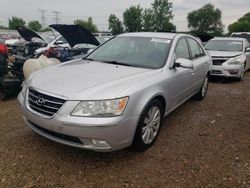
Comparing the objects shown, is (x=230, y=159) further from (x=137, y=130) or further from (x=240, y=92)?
(x=240, y=92)

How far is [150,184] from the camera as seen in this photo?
281cm

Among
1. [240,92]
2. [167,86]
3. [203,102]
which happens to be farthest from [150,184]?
[240,92]

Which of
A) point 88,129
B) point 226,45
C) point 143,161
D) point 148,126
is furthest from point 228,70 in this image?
point 88,129

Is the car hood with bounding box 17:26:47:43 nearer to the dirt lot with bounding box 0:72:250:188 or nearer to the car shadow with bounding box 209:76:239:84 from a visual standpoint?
the dirt lot with bounding box 0:72:250:188

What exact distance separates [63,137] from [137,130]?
89 cm

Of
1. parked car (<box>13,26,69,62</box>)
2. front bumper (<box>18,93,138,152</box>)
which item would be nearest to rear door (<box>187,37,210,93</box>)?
front bumper (<box>18,93,138,152</box>)

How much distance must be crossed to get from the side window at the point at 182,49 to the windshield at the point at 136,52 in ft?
0.74

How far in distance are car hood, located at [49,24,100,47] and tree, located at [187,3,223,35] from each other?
61654mm

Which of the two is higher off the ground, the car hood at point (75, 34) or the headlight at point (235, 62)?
the car hood at point (75, 34)

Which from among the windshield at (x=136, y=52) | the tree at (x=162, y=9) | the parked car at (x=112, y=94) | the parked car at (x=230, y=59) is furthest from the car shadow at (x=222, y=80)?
the tree at (x=162, y=9)

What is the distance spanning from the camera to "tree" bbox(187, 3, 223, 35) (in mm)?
65625

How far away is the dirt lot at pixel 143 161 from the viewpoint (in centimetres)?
286

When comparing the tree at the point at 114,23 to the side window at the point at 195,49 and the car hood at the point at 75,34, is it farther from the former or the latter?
the side window at the point at 195,49

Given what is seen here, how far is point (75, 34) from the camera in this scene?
7957mm
